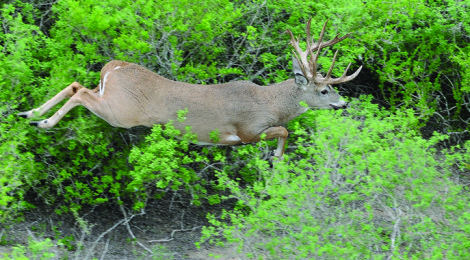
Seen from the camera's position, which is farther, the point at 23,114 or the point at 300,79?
the point at 300,79

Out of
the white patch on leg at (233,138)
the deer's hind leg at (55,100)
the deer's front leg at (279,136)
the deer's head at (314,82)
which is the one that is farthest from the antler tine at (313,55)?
the deer's hind leg at (55,100)

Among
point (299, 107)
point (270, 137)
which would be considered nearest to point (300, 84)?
point (299, 107)

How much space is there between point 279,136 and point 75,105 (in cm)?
254

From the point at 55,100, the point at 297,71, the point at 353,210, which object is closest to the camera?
the point at 353,210

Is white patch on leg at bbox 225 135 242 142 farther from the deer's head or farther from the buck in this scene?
the deer's head

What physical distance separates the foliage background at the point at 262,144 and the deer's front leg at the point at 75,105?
195 mm

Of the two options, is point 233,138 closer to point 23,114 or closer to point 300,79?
point 300,79

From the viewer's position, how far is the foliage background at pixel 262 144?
6160 millimetres

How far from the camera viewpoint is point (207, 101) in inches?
299

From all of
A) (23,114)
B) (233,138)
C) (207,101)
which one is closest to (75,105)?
(23,114)

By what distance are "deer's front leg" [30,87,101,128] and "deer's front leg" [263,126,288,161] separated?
7.03 feet

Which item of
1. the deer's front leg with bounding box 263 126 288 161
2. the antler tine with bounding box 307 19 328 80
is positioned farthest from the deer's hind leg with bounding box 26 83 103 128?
the antler tine with bounding box 307 19 328 80

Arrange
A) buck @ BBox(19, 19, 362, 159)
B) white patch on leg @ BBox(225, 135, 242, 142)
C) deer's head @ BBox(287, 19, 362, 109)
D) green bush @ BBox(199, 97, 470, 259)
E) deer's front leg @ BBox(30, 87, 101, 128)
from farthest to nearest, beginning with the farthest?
deer's head @ BBox(287, 19, 362, 109)
white patch on leg @ BBox(225, 135, 242, 142)
buck @ BBox(19, 19, 362, 159)
deer's front leg @ BBox(30, 87, 101, 128)
green bush @ BBox(199, 97, 470, 259)

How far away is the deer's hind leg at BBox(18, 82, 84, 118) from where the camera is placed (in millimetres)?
7023
